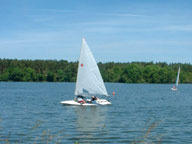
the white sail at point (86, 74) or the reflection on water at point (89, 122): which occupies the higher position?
the white sail at point (86, 74)

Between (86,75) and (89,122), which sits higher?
(86,75)

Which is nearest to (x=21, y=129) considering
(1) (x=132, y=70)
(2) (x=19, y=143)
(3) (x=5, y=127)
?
(3) (x=5, y=127)

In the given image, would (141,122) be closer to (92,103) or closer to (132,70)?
(92,103)

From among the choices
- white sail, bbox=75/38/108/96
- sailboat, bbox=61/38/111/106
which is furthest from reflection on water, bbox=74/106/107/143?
white sail, bbox=75/38/108/96

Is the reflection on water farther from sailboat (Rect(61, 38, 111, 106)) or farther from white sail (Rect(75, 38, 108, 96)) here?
white sail (Rect(75, 38, 108, 96))

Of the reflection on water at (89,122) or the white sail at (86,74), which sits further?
the white sail at (86,74)

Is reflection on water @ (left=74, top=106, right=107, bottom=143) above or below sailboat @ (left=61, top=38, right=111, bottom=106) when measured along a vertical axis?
below

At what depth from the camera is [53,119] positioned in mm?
36156

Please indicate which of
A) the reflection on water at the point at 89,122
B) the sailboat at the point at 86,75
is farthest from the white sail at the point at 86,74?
the reflection on water at the point at 89,122

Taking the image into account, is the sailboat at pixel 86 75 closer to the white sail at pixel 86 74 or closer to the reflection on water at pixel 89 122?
the white sail at pixel 86 74

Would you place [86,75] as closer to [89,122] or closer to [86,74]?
[86,74]

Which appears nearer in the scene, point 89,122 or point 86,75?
point 89,122

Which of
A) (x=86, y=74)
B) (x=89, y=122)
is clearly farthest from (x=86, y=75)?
(x=89, y=122)

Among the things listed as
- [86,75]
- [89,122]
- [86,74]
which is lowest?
[89,122]
